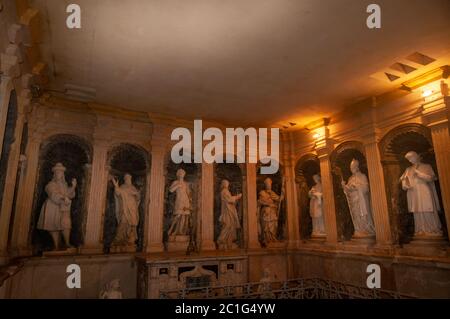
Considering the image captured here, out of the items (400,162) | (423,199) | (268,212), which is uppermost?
(400,162)

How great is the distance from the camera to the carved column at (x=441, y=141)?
550 cm

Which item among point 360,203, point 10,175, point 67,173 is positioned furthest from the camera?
point 360,203

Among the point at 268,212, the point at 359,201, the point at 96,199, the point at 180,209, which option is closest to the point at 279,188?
the point at 268,212

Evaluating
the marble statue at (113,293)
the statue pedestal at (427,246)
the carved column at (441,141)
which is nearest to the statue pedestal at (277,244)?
the statue pedestal at (427,246)

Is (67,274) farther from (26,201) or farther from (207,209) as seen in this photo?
(207,209)

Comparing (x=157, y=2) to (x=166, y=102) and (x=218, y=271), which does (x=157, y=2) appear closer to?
(x=166, y=102)

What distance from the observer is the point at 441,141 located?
5652mm

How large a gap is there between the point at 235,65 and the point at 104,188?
160 inches

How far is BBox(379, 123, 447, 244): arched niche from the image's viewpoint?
6379 mm

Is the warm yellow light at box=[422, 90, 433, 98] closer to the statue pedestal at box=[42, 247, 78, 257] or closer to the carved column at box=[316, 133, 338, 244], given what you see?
the carved column at box=[316, 133, 338, 244]

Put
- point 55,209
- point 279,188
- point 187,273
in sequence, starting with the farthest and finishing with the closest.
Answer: point 279,188 < point 187,273 < point 55,209

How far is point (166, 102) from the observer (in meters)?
7.07

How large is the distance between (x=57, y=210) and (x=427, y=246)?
7.41 m

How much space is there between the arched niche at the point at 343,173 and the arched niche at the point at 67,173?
19.9 ft
